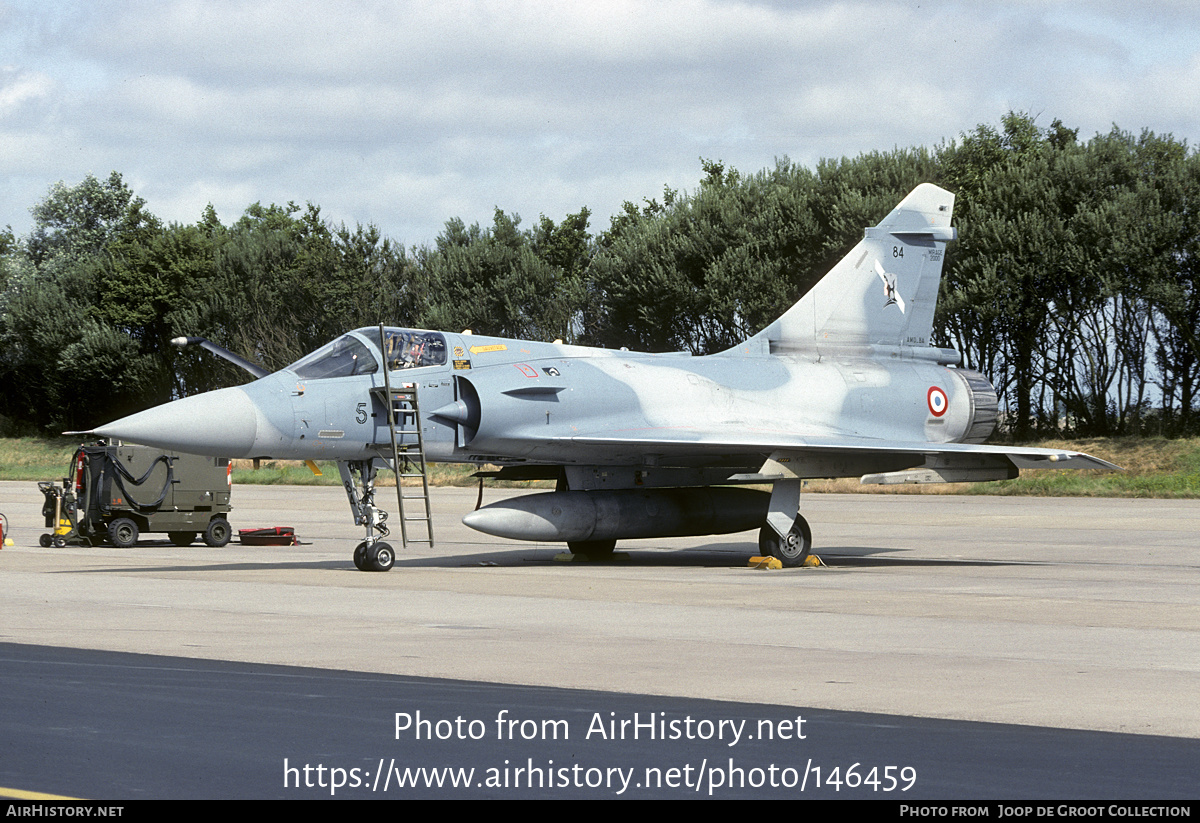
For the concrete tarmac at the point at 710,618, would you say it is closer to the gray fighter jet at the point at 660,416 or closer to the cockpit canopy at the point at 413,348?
the gray fighter jet at the point at 660,416

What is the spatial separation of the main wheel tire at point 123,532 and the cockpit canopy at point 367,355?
312 inches

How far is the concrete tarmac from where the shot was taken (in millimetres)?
8734

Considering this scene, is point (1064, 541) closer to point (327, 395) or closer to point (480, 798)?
point (327, 395)

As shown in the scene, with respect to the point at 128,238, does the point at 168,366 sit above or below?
below

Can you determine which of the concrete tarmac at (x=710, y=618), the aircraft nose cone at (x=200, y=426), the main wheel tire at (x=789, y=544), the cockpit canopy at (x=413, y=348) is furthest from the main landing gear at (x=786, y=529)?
the aircraft nose cone at (x=200, y=426)

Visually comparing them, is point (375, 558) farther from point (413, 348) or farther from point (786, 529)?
point (786, 529)

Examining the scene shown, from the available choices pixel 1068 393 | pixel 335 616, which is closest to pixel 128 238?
pixel 1068 393

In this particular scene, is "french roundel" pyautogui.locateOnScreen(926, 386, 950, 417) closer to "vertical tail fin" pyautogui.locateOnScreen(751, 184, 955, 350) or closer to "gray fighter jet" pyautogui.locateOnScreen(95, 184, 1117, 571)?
"gray fighter jet" pyautogui.locateOnScreen(95, 184, 1117, 571)

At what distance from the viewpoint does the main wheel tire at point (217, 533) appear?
80.1ft

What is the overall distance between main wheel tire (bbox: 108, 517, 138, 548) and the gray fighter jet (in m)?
6.90

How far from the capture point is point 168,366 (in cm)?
7569

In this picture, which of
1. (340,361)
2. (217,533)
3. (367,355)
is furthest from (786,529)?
(217,533)

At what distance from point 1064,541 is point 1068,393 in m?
29.1

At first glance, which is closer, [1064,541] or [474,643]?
[474,643]
